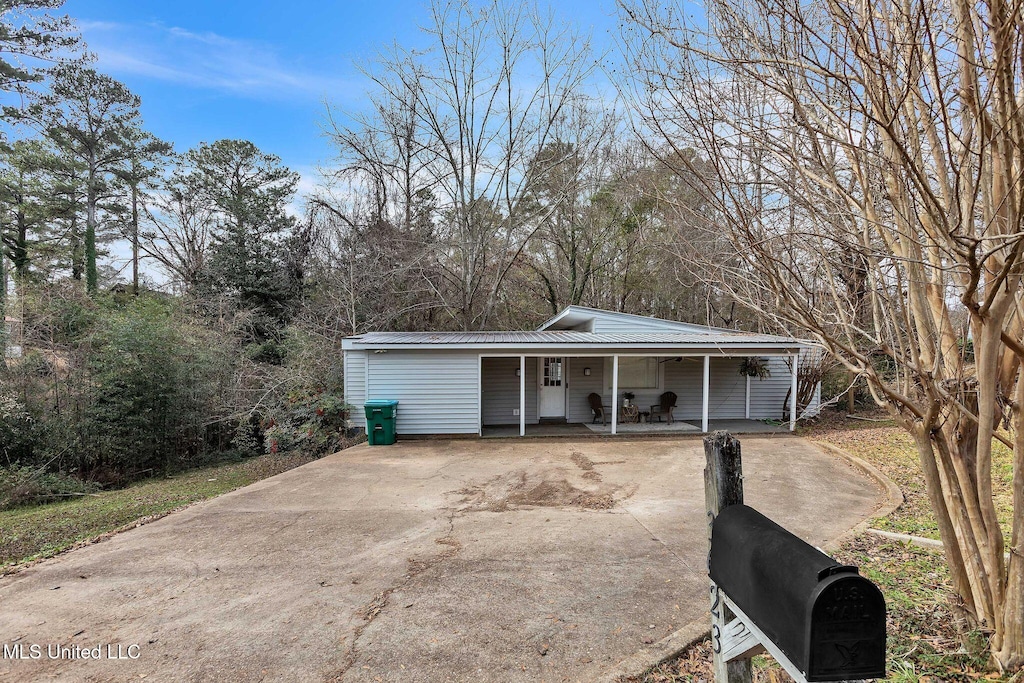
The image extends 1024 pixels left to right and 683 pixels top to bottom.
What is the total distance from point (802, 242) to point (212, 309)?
760 inches

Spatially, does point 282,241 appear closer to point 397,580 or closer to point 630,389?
point 630,389

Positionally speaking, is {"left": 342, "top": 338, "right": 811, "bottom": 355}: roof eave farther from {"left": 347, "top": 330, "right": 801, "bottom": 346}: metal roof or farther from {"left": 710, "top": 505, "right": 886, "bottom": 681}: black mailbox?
{"left": 710, "top": 505, "right": 886, "bottom": 681}: black mailbox

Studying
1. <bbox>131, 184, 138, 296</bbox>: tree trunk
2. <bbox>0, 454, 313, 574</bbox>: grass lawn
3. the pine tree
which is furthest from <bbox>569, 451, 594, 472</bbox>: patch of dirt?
<bbox>131, 184, 138, 296</bbox>: tree trunk

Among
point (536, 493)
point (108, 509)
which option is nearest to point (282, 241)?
point (108, 509)

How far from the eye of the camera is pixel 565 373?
1363 cm

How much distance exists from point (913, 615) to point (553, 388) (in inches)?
414

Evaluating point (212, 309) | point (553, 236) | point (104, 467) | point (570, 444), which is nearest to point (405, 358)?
point (570, 444)

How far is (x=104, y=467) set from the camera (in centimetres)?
992

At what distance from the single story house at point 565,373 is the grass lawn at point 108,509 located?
264 cm

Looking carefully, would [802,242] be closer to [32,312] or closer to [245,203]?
[32,312]

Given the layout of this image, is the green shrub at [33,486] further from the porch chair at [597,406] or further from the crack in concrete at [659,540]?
the porch chair at [597,406]

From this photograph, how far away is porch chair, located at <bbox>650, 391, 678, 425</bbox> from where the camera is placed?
43.6 feet

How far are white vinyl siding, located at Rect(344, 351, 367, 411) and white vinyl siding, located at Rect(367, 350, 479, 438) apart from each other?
176 mm

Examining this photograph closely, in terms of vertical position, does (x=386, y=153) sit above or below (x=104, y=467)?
above
